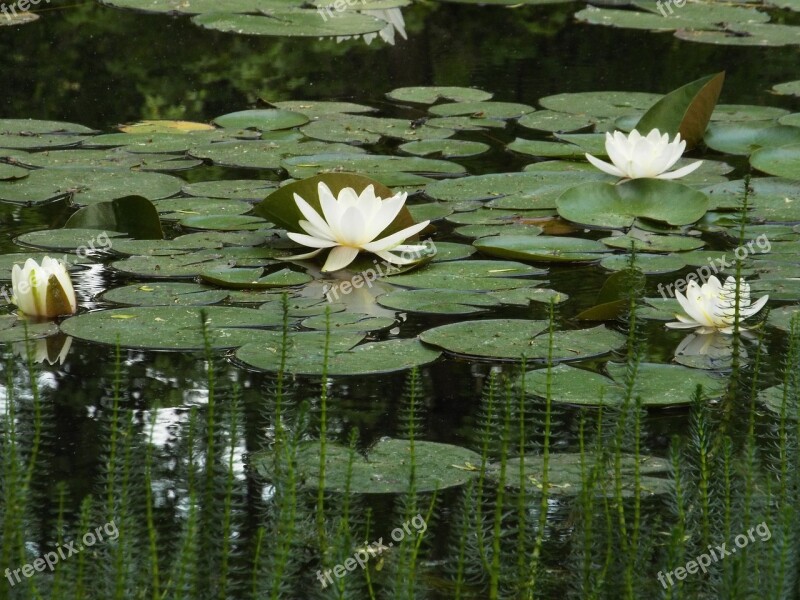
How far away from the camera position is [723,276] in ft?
12.9

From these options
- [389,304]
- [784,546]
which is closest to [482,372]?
[389,304]

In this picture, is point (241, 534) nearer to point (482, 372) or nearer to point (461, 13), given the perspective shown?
point (482, 372)

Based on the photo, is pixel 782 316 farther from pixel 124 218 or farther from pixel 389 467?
pixel 124 218

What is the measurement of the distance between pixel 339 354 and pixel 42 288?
85cm

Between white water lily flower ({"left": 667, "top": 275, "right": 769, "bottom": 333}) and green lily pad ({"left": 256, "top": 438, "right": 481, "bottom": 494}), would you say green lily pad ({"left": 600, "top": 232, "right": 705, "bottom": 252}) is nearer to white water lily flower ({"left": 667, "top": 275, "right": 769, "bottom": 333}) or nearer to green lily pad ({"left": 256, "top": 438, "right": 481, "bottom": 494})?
white water lily flower ({"left": 667, "top": 275, "right": 769, "bottom": 333})

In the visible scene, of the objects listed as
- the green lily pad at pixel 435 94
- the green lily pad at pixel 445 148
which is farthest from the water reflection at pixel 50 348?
the green lily pad at pixel 435 94

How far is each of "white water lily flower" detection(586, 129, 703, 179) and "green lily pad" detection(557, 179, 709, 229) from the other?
87mm

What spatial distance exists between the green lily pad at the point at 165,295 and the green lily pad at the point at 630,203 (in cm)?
139

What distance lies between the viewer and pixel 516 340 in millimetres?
3344

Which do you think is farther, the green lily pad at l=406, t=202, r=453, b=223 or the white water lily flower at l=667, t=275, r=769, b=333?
the green lily pad at l=406, t=202, r=453, b=223

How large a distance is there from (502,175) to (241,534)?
9.50 ft

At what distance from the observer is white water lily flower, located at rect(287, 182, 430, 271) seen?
13.0ft

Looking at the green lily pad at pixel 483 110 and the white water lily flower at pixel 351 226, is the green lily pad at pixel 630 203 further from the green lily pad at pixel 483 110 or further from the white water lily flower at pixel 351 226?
the green lily pad at pixel 483 110

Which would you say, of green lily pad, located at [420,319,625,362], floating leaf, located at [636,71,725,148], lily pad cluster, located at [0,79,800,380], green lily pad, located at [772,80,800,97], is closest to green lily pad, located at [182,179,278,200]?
lily pad cluster, located at [0,79,800,380]
